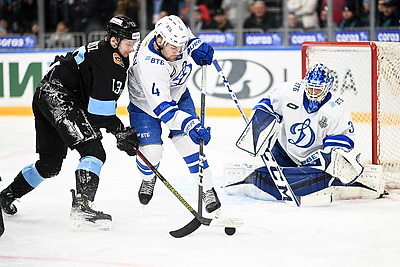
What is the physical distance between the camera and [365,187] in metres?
4.77

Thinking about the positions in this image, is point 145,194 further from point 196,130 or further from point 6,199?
point 196,130

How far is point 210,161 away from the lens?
20.5 ft

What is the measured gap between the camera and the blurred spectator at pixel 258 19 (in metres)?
8.62

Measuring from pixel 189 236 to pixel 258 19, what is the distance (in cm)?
511

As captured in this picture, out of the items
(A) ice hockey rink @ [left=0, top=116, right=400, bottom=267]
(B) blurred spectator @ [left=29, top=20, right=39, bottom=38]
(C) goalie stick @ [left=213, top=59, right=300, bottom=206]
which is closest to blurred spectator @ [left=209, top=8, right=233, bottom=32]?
(B) blurred spectator @ [left=29, top=20, right=39, bottom=38]

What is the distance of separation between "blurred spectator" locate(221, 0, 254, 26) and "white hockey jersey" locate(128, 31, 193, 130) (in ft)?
14.8

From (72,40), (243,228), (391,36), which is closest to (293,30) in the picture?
(391,36)

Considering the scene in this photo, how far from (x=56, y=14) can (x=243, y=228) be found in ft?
19.3

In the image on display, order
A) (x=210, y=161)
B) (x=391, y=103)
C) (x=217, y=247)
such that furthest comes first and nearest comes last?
(x=210, y=161) < (x=391, y=103) < (x=217, y=247)

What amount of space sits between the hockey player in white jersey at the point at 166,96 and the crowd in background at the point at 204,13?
423 centimetres

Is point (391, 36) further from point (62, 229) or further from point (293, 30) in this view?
point (62, 229)

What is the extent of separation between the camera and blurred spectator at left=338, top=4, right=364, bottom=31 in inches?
327

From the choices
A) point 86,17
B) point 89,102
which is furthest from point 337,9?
point 89,102

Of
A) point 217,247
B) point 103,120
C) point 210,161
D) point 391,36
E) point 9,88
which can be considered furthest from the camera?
point 9,88
